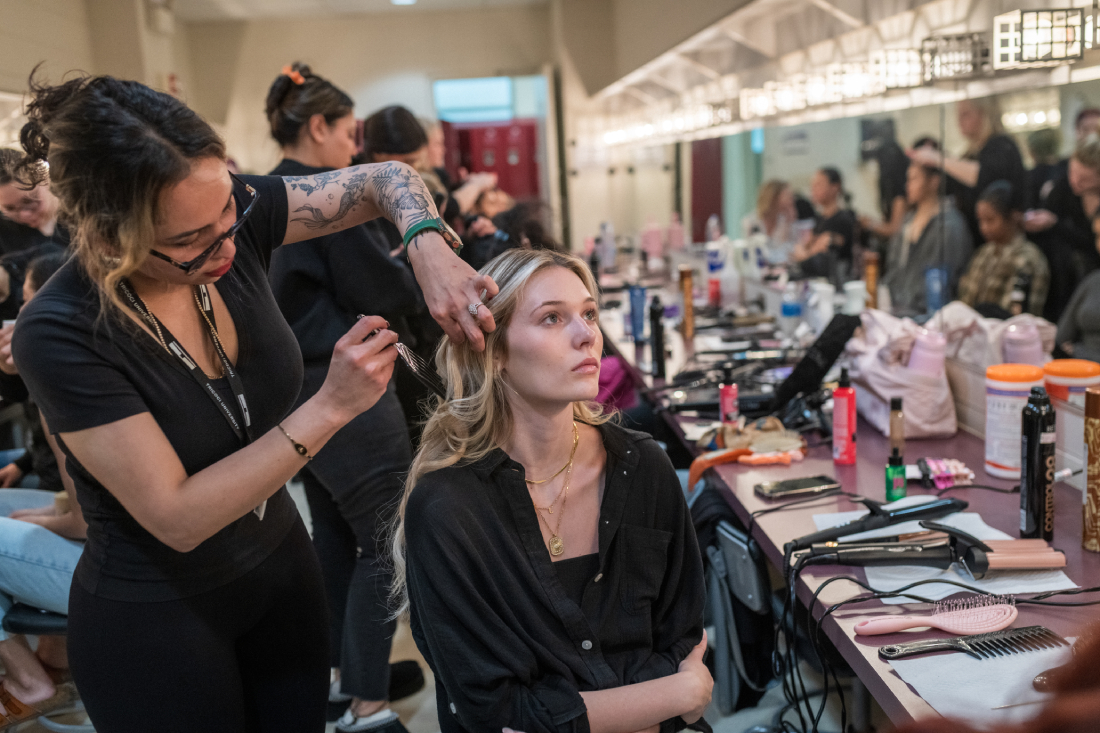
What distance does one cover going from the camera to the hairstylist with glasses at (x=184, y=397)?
3.74 feet

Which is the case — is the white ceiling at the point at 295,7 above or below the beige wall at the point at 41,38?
above

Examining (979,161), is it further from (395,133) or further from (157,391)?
(157,391)

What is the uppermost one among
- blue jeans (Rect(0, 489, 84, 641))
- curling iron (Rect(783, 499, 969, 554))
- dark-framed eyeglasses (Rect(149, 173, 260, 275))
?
dark-framed eyeglasses (Rect(149, 173, 260, 275))

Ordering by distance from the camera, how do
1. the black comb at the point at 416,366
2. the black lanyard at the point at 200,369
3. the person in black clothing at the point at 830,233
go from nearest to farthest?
the black lanyard at the point at 200,369 < the black comb at the point at 416,366 < the person in black clothing at the point at 830,233

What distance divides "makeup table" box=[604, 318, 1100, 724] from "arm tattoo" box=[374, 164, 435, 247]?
3.03 feet

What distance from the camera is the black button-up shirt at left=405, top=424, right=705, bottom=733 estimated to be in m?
1.32

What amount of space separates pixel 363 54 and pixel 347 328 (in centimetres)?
735

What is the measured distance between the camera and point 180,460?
124 centimetres

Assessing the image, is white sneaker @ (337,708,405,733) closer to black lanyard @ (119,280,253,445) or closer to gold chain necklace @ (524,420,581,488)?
gold chain necklace @ (524,420,581,488)

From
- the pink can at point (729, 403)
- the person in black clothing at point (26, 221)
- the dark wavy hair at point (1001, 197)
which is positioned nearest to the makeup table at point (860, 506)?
the pink can at point (729, 403)

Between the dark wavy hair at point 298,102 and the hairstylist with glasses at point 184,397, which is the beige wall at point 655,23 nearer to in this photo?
the dark wavy hair at point 298,102

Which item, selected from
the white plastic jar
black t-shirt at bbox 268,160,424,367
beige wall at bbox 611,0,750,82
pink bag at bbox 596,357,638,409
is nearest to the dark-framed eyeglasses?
black t-shirt at bbox 268,160,424,367

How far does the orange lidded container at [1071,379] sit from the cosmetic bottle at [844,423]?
0.42 meters

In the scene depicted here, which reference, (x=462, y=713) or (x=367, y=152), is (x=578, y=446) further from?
(x=367, y=152)
